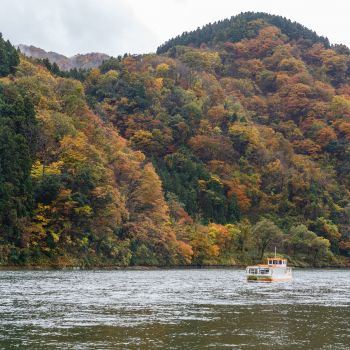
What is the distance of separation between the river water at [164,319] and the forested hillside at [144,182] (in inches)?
1595

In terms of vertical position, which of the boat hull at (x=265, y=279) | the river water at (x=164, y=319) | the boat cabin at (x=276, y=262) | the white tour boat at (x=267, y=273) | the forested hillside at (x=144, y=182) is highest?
the forested hillside at (x=144, y=182)

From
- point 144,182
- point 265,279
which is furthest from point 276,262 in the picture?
point 144,182

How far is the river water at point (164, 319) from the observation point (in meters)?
29.7

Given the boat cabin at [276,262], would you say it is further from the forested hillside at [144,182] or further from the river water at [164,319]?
the river water at [164,319]

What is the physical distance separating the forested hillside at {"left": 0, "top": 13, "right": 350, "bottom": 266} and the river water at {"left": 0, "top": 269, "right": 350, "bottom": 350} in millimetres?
40513

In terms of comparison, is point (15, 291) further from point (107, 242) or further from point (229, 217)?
point (229, 217)

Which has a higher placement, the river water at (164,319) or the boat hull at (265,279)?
the boat hull at (265,279)

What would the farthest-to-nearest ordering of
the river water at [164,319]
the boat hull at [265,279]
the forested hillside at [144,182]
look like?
the forested hillside at [144,182], the boat hull at [265,279], the river water at [164,319]

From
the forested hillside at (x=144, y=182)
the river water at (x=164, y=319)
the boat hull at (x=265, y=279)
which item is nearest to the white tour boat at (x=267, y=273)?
the boat hull at (x=265, y=279)

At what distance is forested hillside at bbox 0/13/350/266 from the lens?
327 ft

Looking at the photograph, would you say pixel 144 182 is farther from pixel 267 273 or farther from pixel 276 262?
pixel 267 273

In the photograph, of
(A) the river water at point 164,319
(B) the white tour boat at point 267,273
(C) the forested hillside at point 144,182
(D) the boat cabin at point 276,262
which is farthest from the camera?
(C) the forested hillside at point 144,182

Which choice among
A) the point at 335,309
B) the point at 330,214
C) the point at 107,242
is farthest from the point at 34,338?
the point at 330,214

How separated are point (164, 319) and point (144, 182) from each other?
87707mm
